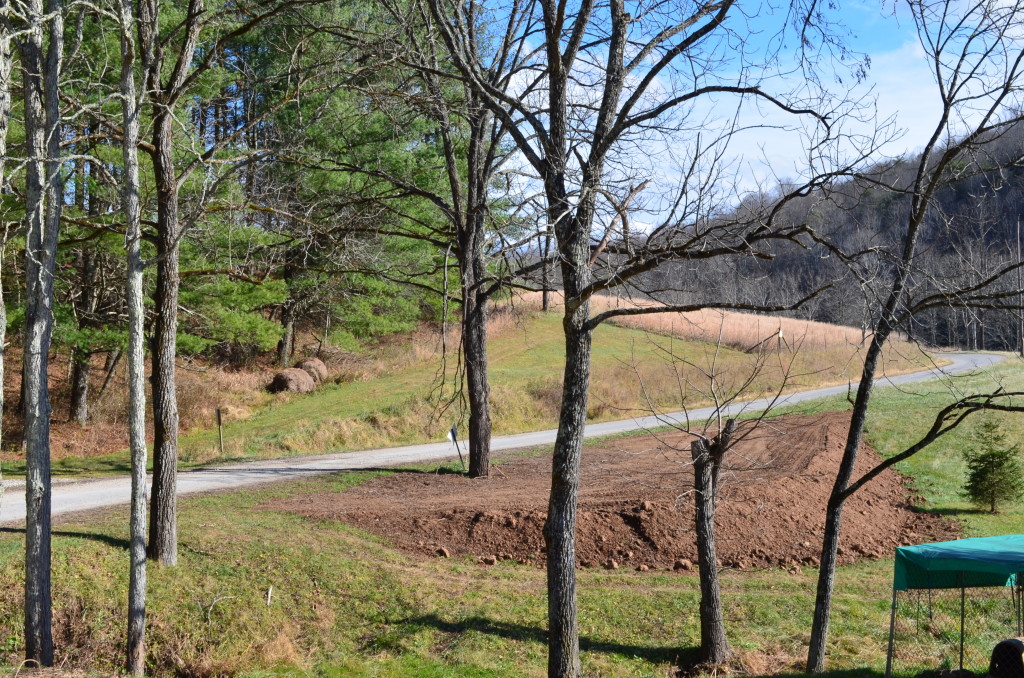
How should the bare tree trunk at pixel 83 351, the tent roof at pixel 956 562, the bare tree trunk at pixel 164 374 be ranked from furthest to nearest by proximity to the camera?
1. the bare tree trunk at pixel 83 351
2. the bare tree trunk at pixel 164 374
3. the tent roof at pixel 956 562

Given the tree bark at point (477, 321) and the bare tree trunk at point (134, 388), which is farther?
the tree bark at point (477, 321)

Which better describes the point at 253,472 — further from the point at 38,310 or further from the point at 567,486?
the point at 567,486

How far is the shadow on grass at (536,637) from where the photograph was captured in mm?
9750

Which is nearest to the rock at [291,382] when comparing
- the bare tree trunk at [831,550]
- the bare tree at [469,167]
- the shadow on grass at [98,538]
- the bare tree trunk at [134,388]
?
the bare tree at [469,167]

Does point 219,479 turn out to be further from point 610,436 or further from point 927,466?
point 927,466

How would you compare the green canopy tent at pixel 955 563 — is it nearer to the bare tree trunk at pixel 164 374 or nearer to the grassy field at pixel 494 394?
the grassy field at pixel 494 394

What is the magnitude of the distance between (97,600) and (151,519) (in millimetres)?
1077

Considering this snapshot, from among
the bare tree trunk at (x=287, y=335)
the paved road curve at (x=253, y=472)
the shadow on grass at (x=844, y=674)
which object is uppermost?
the bare tree trunk at (x=287, y=335)

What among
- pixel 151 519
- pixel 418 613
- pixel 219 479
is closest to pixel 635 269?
pixel 418 613

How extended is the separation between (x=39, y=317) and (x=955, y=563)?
9.62 metres

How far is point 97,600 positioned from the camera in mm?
9055

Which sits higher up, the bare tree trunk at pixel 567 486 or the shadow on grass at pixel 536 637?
the bare tree trunk at pixel 567 486

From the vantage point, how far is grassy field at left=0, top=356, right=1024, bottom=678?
8859mm

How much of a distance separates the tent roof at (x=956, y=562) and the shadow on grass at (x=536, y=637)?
2.73 metres
